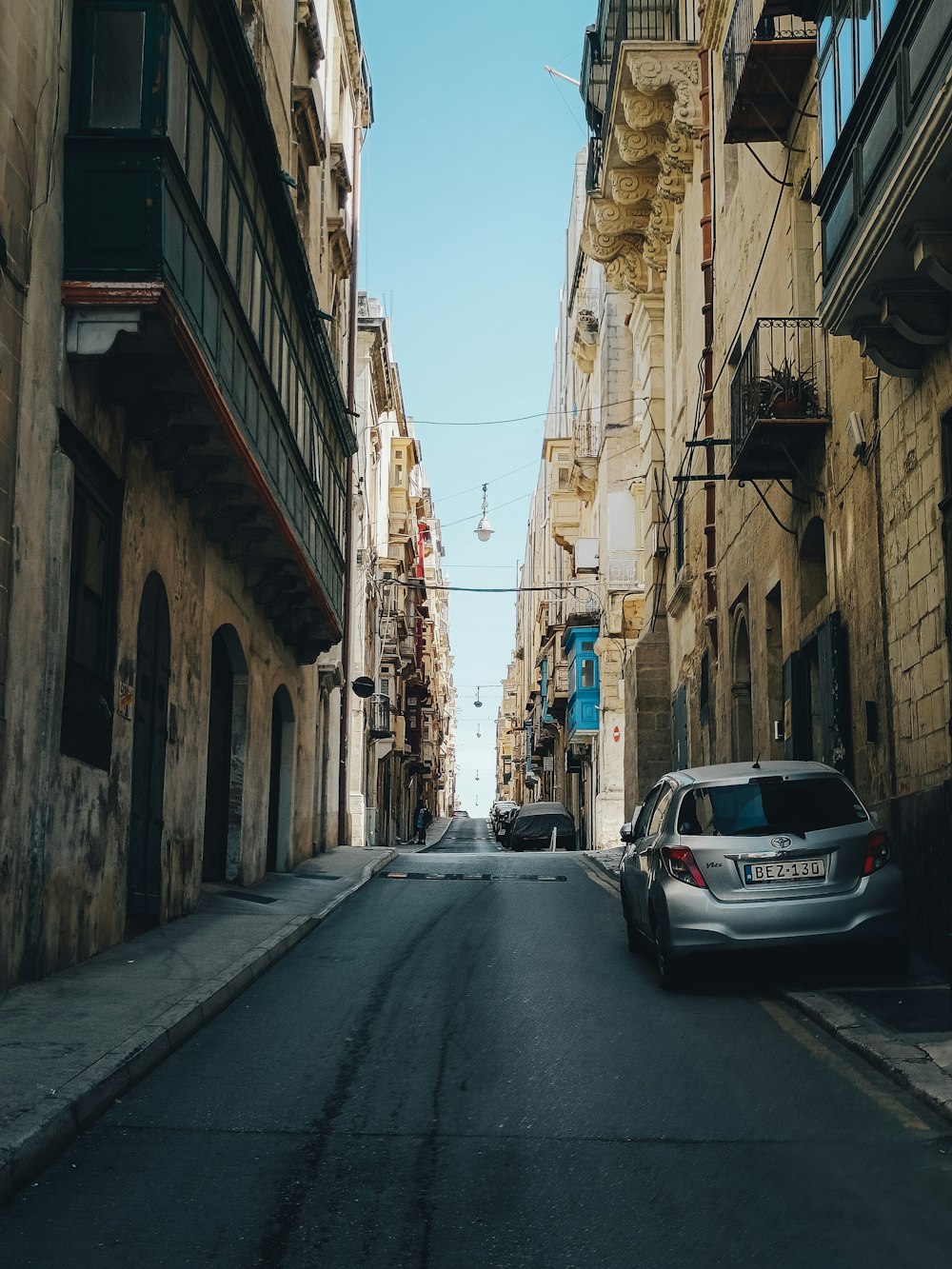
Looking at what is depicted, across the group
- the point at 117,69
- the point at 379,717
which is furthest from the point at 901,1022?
the point at 379,717

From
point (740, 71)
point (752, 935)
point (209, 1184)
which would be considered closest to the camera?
point (209, 1184)

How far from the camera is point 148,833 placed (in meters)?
14.8

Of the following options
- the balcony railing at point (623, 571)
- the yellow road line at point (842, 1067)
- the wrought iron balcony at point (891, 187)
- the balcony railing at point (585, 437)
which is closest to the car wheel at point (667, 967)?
the yellow road line at point (842, 1067)

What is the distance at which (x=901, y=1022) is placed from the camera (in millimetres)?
8930

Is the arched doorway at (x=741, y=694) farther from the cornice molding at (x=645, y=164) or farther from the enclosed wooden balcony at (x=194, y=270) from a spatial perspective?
the cornice molding at (x=645, y=164)

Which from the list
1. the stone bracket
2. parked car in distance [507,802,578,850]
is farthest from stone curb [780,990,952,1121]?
parked car in distance [507,802,578,850]

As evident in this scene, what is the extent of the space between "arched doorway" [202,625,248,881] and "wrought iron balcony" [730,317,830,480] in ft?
23.4

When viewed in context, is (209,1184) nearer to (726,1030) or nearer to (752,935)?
(726,1030)

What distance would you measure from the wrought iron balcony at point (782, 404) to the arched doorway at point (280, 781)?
31.2 feet

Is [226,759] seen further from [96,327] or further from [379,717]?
[379,717]

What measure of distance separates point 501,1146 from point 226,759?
49.3ft

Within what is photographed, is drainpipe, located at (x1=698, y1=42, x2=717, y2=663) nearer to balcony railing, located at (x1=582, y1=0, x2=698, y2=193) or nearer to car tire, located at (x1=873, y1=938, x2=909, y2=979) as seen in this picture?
balcony railing, located at (x1=582, y1=0, x2=698, y2=193)

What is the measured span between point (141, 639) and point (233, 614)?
198 inches

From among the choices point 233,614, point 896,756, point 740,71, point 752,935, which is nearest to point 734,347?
point 740,71
